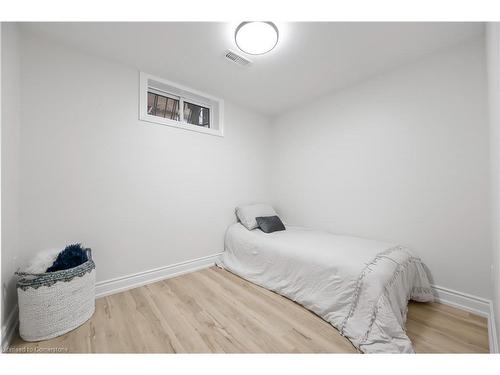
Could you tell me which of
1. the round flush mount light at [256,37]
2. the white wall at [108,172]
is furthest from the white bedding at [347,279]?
the round flush mount light at [256,37]

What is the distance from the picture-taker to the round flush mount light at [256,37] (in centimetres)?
156

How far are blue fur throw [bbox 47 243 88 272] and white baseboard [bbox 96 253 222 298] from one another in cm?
49

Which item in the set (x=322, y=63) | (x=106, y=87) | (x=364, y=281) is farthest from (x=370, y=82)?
(x=106, y=87)

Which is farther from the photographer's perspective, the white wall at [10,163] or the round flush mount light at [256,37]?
the round flush mount light at [256,37]

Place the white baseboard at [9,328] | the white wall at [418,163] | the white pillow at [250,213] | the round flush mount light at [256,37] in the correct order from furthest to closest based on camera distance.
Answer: the white pillow at [250,213] → the white wall at [418,163] → the round flush mount light at [256,37] → the white baseboard at [9,328]

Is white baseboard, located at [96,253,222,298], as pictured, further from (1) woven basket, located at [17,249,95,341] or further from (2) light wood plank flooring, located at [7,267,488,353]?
(1) woven basket, located at [17,249,95,341]

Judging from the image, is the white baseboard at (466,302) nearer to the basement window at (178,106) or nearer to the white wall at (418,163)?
the white wall at (418,163)

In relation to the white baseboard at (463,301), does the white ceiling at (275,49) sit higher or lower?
higher

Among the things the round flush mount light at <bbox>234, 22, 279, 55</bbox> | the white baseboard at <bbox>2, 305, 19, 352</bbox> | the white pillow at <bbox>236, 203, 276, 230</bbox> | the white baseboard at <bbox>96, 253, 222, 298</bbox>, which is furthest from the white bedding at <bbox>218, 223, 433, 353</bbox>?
the round flush mount light at <bbox>234, 22, 279, 55</bbox>

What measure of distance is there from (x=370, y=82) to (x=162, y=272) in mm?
3357

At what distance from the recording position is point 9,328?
1338mm

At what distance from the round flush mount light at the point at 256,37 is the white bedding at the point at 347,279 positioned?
195cm

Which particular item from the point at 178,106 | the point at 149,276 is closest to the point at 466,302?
the point at 149,276

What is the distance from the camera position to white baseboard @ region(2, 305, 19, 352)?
126 centimetres
